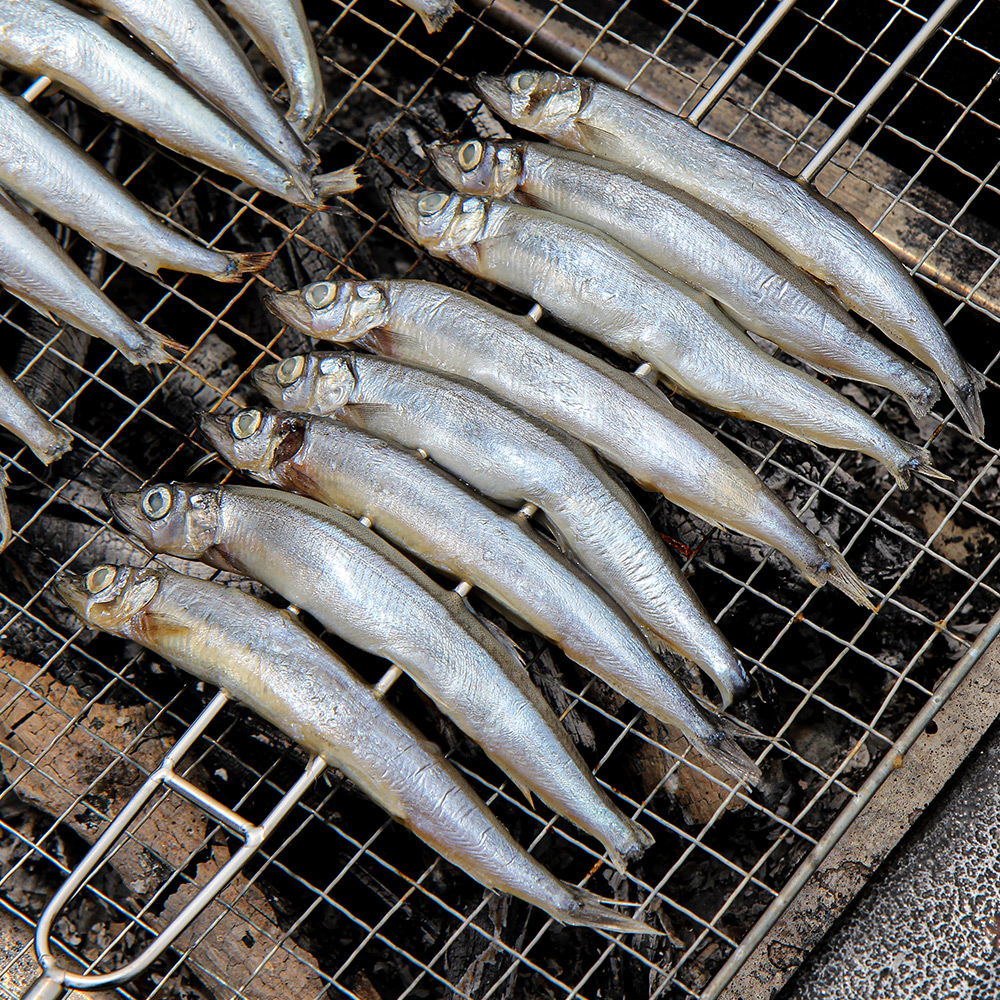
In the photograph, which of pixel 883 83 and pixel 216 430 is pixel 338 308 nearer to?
pixel 216 430

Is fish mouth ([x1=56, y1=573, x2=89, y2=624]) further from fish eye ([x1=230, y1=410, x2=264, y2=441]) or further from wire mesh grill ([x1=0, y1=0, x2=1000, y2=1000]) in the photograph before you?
fish eye ([x1=230, y1=410, x2=264, y2=441])

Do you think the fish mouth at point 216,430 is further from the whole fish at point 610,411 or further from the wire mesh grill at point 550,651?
Result: the whole fish at point 610,411

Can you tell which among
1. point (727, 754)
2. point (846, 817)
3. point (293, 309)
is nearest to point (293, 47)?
point (293, 309)

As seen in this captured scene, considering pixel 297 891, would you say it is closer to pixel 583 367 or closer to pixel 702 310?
pixel 583 367

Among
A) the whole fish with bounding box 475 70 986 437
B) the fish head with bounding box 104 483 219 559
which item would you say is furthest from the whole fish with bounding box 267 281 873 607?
the fish head with bounding box 104 483 219 559

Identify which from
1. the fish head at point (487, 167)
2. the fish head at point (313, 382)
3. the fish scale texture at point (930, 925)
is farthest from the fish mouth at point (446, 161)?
the fish scale texture at point (930, 925)

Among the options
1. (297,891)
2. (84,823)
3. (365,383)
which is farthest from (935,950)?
(84,823)
